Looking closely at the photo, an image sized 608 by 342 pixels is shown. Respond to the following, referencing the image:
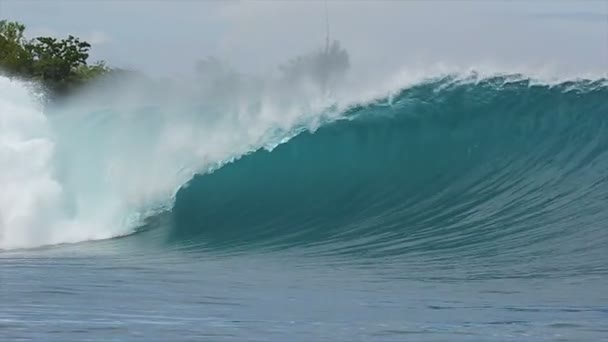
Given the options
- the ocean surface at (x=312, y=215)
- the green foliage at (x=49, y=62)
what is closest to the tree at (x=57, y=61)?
the green foliage at (x=49, y=62)

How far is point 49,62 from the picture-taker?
217ft

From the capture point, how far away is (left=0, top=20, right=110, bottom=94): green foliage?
63.8 m

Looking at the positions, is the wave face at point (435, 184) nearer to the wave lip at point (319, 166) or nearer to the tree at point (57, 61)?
the wave lip at point (319, 166)

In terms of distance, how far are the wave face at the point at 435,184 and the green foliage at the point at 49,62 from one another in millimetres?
39564

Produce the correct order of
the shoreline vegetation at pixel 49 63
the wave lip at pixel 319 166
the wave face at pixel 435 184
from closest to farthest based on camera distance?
1. the wave face at pixel 435 184
2. the wave lip at pixel 319 166
3. the shoreline vegetation at pixel 49 63

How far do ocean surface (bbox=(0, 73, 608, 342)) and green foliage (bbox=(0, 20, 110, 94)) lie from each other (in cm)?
3839

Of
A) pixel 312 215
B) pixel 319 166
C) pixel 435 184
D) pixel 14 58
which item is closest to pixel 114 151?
pixel 319 166

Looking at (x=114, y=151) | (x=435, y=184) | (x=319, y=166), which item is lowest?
(x=435, y=184)

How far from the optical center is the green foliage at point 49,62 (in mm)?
63781

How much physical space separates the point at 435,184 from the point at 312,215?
6.97 ft

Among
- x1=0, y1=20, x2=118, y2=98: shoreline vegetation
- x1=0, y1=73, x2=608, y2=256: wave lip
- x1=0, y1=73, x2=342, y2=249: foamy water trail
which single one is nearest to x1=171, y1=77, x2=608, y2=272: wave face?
x1=0, y1=73, x2=608, y2=256: wave lip

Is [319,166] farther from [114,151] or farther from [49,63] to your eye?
[49,63]

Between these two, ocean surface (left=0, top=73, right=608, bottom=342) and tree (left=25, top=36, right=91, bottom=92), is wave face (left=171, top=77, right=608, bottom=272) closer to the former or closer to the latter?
ocean surface (left=0, top=73, right=608, bottom=342)

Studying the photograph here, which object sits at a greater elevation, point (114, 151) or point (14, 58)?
point (14, 58)
